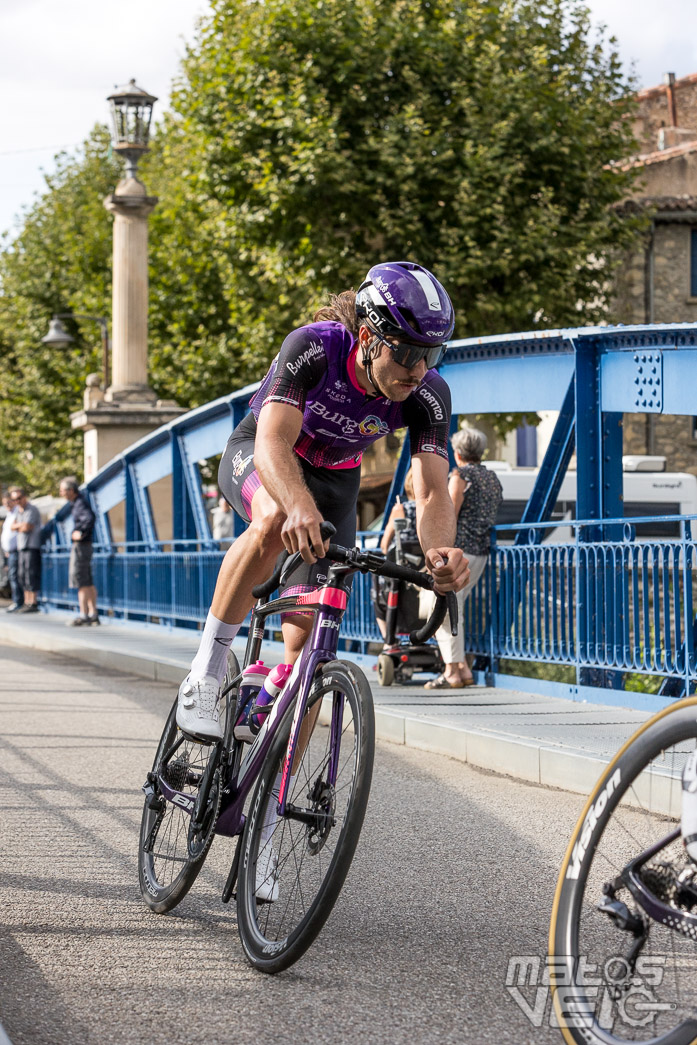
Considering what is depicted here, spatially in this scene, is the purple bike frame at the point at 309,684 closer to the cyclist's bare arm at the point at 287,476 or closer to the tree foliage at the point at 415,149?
the cyclist's bare arm at the point at 287,476

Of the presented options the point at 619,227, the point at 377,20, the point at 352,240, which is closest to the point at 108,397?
the point at 352,240

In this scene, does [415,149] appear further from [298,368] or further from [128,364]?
[298,368]

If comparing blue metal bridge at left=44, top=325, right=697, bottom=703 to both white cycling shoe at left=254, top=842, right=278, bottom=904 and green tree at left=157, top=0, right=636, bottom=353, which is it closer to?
white cycling shoe at left=254, top=842, right=278, bottom=904

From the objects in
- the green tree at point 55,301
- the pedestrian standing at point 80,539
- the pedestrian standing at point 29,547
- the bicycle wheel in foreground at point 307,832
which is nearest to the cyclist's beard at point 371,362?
the bicycle wheel in foreground at point 307,832

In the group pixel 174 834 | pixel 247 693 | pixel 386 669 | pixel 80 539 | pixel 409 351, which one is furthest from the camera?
pixel 80 539

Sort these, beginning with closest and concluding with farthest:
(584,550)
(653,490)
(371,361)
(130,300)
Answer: (371,361)
(584,550)
(130,300)
(653,490)

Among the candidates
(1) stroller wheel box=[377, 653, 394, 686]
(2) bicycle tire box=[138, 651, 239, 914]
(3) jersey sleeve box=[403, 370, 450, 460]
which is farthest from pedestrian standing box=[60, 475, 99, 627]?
(3) jersey sleeve box=[403, 370, 450, 460]

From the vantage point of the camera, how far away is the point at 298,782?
3.63 meters

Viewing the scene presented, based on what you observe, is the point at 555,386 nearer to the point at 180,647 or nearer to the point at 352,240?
the point at 180,647

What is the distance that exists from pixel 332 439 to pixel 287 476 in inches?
17.1

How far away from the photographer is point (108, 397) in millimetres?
23766

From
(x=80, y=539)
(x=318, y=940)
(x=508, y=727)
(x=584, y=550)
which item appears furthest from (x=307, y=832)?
(x=80, y=539)

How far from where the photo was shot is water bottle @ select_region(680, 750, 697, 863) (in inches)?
99.3

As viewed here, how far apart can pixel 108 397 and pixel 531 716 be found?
1653 centimetres
